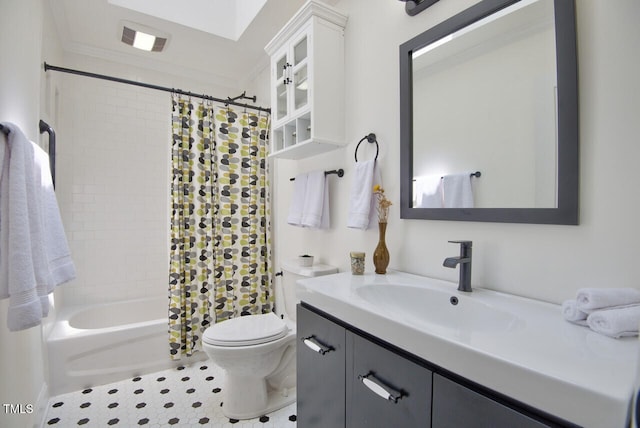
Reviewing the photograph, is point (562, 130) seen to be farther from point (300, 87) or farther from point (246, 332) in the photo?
point (246, 332)

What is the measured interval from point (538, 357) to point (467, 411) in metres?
0.19

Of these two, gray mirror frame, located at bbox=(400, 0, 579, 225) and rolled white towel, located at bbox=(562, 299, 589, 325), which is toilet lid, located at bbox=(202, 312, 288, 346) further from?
rolled white towel, located at bbox=(562, 299, 589, 325)

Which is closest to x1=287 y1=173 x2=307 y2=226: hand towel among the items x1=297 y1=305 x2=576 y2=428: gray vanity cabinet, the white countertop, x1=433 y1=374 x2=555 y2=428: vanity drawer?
x1=297 y1=305 x2=576 y2=428: gray vanity cabinet

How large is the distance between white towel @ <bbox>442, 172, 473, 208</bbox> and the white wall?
8 cm

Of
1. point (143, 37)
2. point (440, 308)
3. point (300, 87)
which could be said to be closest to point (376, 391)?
point (440, 308)

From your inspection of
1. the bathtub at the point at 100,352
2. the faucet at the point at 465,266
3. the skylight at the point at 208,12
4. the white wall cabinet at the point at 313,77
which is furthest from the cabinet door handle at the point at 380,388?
the skylight at the point at 208,12

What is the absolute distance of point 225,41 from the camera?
2486 millimetres

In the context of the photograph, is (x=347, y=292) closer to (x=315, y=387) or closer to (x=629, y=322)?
(x=315, y=387)

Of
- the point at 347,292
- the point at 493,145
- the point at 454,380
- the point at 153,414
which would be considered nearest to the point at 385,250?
the point at 347,292

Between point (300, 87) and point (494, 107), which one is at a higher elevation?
point (300, 87)

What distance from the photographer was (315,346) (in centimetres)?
114

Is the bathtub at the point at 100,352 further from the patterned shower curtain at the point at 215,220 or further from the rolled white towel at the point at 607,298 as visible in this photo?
A: the rolled white towel at the point at 607,298

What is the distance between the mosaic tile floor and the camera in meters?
1.67

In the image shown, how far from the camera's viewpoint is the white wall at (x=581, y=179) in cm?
82
